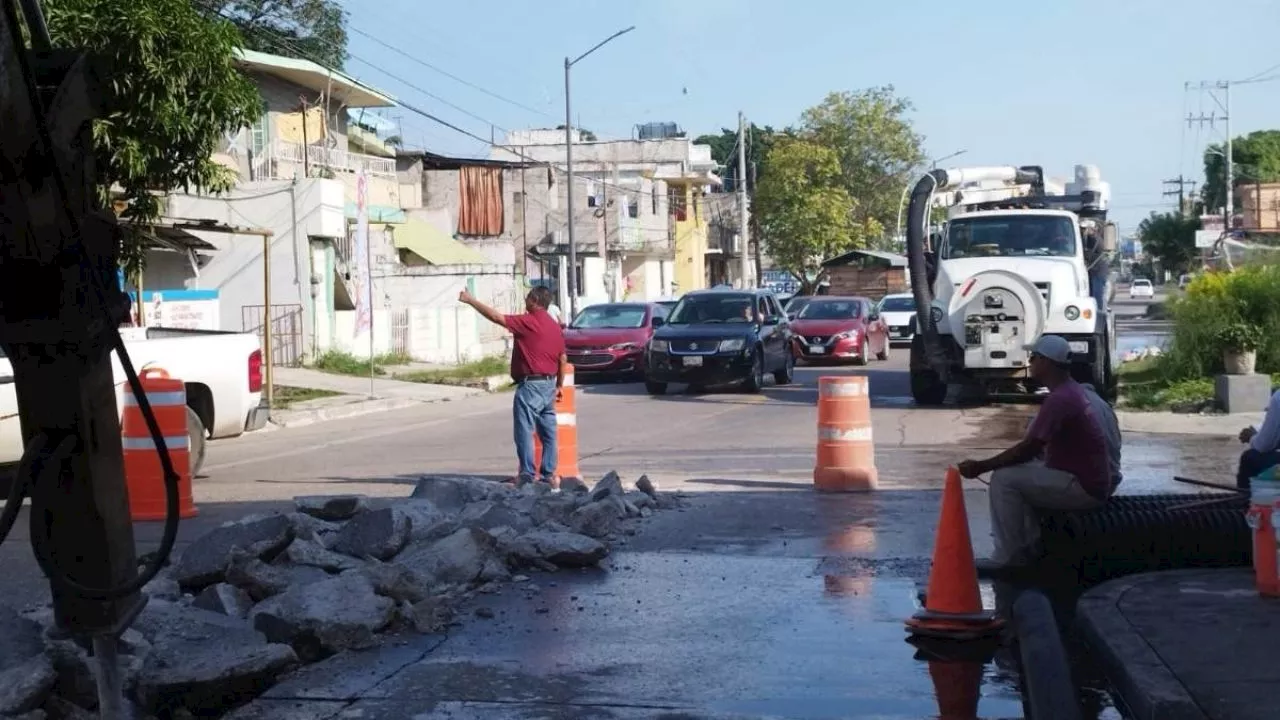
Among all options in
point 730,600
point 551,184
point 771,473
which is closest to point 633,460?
point 771,473

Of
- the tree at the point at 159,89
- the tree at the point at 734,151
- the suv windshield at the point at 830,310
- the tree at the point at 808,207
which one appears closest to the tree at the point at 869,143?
the tree at the point at 808,207

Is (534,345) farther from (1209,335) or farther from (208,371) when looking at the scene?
(1209,335)

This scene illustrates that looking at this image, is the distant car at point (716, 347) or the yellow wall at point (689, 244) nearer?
the distant car at point (716, 347)

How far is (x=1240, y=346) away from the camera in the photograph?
65.6 feet

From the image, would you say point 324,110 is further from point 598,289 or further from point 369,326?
point 598,289

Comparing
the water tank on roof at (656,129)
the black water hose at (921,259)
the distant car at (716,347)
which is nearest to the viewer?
the black water hose at (921,259)

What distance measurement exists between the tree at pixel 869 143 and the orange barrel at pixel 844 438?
5643 centimetres

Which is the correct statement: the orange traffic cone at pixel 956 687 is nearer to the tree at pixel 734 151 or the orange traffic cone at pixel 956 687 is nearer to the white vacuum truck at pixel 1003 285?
the white vacuum truck at pixel 1003 285

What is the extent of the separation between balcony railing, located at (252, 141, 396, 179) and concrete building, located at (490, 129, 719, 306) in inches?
531

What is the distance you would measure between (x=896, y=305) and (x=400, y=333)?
1526 cm

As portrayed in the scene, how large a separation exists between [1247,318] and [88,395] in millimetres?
19593

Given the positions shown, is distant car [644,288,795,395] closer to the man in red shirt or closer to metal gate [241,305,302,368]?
metal gate [241,305,302,368]

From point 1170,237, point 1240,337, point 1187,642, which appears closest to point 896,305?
point 1240,337

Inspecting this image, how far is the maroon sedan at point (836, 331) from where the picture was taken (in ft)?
108
